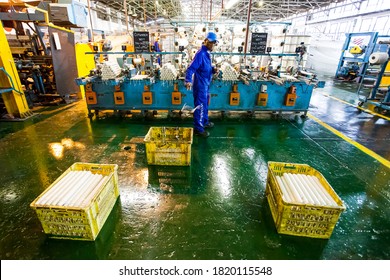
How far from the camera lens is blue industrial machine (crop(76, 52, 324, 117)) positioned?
201 inches

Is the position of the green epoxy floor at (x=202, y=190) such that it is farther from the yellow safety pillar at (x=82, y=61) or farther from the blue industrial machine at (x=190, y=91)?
the yellow safety pillar at (x=82, y=61)

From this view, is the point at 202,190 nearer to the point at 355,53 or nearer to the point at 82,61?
the point at 82,61

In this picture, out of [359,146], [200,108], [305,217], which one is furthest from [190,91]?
[305,217]

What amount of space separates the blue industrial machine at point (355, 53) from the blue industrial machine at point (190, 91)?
6856 millimetres

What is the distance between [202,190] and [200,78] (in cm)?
221

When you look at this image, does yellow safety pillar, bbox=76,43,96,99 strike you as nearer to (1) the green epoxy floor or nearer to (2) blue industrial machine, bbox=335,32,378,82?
(1) the green epoxy floor

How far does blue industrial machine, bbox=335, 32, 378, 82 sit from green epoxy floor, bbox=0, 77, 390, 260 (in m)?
6.72

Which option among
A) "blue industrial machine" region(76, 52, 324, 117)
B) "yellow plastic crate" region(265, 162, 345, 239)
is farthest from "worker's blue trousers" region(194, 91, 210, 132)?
"yellow plastic crate" region(265, 162, 345, 239)

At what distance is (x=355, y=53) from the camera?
10.3 m

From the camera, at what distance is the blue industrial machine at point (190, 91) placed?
5098 mm

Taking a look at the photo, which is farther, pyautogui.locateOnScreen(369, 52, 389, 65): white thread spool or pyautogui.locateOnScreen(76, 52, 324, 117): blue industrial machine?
pyautogui.locateOnScreen(369, 52, 389, 65): white thread spool

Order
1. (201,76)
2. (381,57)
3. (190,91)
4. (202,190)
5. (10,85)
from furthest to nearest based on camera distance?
(381,57), (190,91), (10,85), (201,76), (202,190)

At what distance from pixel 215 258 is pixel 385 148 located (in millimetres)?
4272
